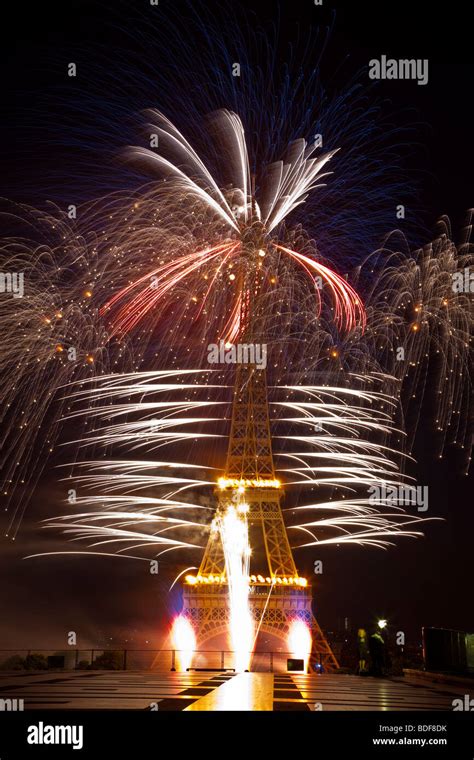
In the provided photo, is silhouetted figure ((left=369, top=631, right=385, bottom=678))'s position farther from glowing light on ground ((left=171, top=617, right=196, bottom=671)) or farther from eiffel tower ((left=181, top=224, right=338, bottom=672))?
eiffel tower ((left=181, top=224, right=338, bottom=672))

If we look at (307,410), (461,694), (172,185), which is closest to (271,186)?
(172,185)

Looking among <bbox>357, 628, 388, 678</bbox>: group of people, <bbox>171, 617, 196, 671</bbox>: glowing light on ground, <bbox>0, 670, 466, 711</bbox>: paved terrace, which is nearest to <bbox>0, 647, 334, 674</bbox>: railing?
<bbox>171, 617, 196, 671</bbox>: glowing light on ground

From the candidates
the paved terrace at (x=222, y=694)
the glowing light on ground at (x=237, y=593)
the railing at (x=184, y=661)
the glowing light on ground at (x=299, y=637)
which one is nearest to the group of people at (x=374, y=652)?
the paved terrace at (x=222, y=694)

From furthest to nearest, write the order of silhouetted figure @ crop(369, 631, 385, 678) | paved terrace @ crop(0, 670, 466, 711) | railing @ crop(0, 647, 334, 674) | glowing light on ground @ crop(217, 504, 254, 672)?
glowing light on ground @ crop(217, 504, 254, 672) < railing @ crop(0, 647, 334, 674) < silhouetted figure @ crop(369, 631, 385, 678) < paved terrace @ crop(0, 670, 466, 711)

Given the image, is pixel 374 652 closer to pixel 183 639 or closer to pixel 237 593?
pixel 183 639

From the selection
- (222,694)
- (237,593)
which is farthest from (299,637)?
(222,694)

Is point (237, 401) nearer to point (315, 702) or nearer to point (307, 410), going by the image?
point (307, 410)
